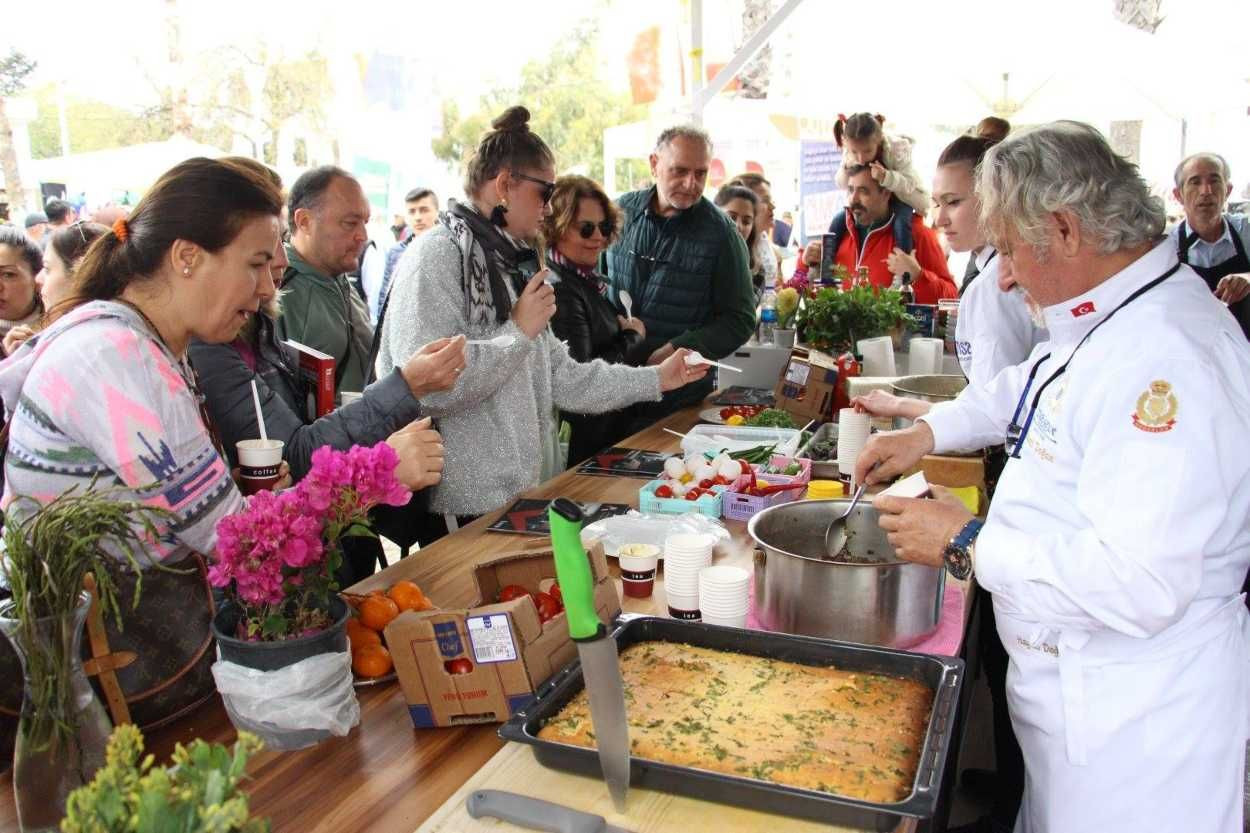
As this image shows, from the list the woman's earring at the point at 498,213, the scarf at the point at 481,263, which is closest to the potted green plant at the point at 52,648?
the scarf at the point at 481,263

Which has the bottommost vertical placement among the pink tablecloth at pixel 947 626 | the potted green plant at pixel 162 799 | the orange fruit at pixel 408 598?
the pink tablecloth at pixel 947 626

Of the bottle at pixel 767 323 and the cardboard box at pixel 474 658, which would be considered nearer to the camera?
the cardboard box at pixel 474 658

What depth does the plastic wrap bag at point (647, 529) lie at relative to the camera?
7.59 feet

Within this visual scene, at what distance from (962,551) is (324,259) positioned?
2.79m

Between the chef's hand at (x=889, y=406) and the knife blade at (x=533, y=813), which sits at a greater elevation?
the chef's hand at (x=889, y=406)

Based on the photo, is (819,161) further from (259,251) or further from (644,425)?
(259,251)

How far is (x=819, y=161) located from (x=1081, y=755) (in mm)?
6688

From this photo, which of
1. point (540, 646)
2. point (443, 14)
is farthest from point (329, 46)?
point (540, 646)

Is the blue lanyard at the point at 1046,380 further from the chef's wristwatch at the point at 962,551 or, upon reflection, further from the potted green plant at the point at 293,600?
the potted green plant at the point at 293,600

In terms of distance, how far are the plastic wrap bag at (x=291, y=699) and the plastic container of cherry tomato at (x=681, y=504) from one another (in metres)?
1.18

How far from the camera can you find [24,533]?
114 centimetres

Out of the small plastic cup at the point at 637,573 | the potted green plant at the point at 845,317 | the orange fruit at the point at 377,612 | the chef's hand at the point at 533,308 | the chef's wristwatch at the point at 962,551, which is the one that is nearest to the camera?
the chef's wristwatch at the point at 962,551

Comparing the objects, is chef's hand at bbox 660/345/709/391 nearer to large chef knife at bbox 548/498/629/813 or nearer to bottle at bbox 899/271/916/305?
bottle at bbox 899/271/916/305

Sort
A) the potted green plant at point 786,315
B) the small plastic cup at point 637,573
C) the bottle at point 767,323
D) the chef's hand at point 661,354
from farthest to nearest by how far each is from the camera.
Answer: the bottle at point 767,323, the potted green plant at point 786,315, the chef's hand at point 661,354, the small plastic cup at point 637,573
